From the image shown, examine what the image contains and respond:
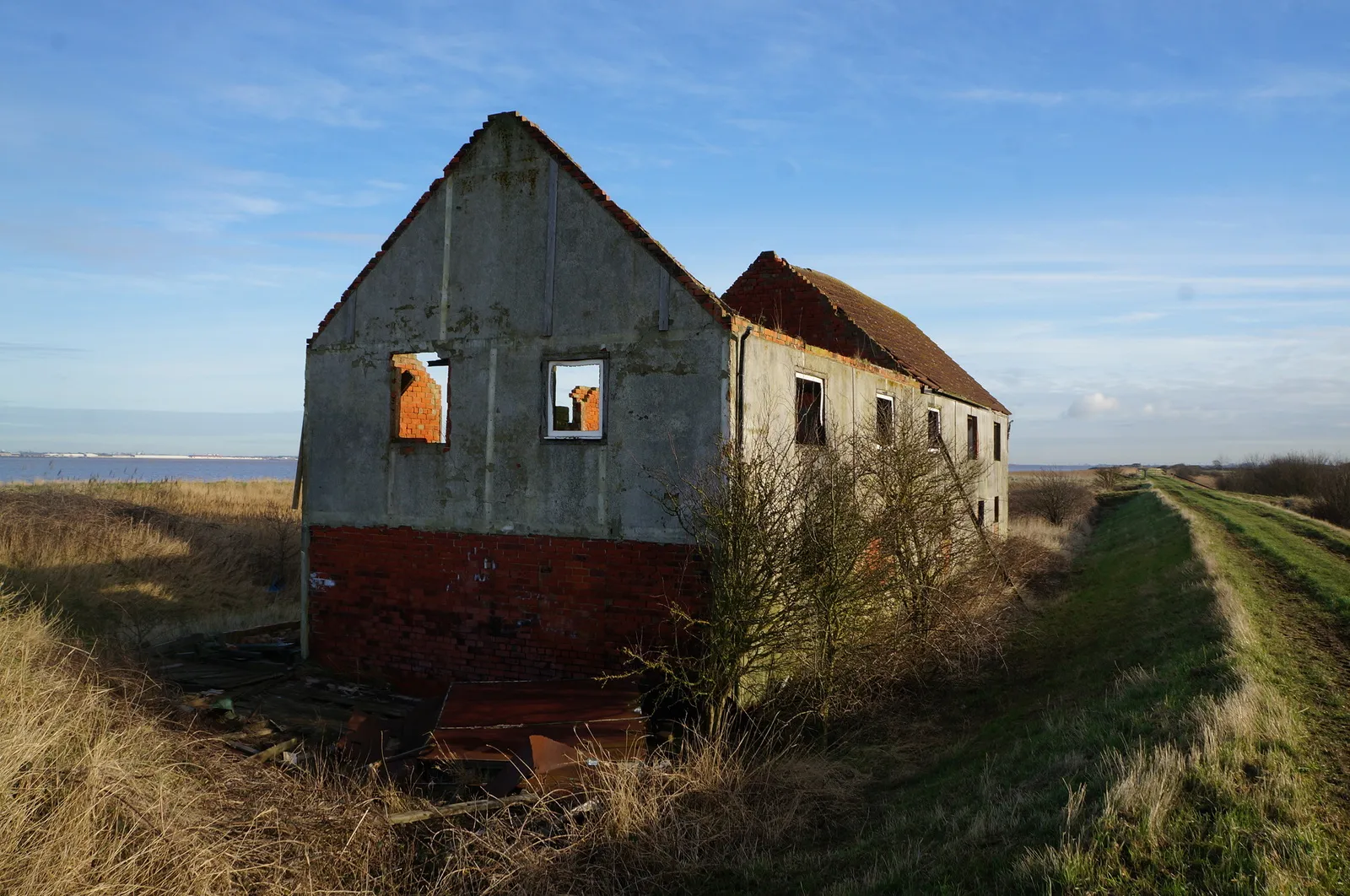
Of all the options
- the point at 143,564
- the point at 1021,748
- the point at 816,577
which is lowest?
the point at 1021,748

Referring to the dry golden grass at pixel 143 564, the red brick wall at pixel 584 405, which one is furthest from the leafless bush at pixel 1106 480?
the dry golden grass at pixel 143 564

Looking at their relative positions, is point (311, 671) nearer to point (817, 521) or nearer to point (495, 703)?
point (495, 703)

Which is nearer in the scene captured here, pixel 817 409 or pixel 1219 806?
pixel 1219 806

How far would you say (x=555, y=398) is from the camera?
392 inches

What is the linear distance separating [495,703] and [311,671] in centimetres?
413

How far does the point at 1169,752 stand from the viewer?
571 cm

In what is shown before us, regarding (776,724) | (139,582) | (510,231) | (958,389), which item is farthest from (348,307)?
(958,389)

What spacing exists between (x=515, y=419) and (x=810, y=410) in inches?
154

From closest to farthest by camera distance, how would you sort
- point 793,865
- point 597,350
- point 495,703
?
1. point 793,865
2. point 495,703
3. point 597,350

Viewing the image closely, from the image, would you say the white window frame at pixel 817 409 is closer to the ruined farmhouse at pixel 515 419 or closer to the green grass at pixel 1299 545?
the ruined farmhouse at pixel 515 419

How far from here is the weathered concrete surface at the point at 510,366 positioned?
9.03 m

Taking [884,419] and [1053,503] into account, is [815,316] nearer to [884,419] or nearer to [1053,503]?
[884,419]

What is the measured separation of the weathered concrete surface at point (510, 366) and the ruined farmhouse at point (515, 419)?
0.02 meters

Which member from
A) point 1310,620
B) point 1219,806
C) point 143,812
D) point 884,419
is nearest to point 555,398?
point 884,419
